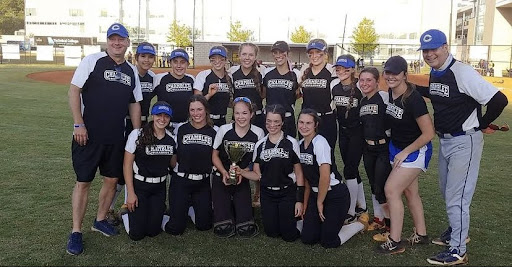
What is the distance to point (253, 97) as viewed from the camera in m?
5.48

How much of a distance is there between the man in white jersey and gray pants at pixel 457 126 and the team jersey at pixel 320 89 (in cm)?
146

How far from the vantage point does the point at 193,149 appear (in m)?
4.60

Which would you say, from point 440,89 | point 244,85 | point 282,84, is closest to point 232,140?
point 244,85

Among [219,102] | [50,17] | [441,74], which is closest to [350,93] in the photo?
[441,74]

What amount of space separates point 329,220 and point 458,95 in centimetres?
165

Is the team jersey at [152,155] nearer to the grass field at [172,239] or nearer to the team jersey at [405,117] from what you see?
the grass field at [172,239]

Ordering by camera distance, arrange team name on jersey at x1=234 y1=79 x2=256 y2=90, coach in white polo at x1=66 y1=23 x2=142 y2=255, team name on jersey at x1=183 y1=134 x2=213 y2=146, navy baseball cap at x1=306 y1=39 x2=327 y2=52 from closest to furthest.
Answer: coach in white polo at x1=66 y1=23 x2=142 y2=255 → team name on jersey at x1=183 y1=134 x2=213 y2=146 → navy baseball cap at x1=306 y1=39 x2=327 y2=52 → team name on jersey at x1=234 y1=79 x2=256 y2=90

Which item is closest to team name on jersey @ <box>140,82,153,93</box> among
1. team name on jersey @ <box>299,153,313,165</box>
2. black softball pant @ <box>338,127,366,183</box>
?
team name on jersey @ <box>299,153,313,165</box>

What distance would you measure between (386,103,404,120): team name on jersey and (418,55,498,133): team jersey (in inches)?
11.9

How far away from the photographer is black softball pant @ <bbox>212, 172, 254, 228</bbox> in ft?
15.2

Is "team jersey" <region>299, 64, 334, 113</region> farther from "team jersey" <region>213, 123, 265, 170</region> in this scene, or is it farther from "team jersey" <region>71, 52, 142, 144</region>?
"team jersey" <region>71, 52, 142, 144</region>

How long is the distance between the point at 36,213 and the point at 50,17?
9095 centimetres

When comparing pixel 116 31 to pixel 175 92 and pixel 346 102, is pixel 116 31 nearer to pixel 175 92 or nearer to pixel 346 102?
pixel 175 92

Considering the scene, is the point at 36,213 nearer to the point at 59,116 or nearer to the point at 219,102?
the point at 219,102
